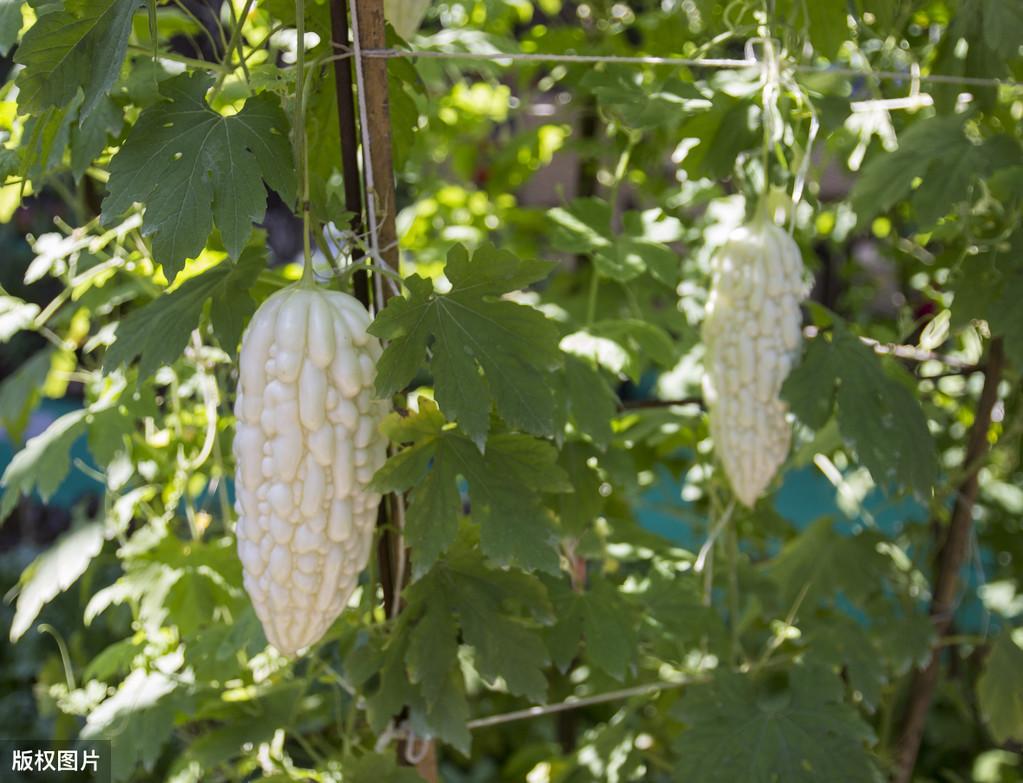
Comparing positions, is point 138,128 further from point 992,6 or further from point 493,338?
point 992,6

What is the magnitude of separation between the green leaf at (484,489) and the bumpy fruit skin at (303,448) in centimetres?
5

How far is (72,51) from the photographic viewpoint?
2.68ft

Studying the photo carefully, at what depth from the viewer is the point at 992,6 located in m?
1.14

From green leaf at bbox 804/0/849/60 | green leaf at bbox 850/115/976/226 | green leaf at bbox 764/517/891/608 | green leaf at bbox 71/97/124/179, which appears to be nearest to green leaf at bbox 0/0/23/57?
green leaf at bbox 71/97/124/179

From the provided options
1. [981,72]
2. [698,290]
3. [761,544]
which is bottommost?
[761,544]

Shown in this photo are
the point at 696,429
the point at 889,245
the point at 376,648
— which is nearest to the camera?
the point at 376,648

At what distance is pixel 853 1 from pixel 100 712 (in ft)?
4.14

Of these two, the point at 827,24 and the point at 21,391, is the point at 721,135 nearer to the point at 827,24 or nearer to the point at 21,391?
the point at 827,24

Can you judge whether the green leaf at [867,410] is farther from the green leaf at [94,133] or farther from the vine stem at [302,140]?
the green leaf at [94,133]

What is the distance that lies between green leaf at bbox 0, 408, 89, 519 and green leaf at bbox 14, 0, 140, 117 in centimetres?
66

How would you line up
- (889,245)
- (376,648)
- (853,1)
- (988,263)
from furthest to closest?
(889,245)
(988,263)
(853,1)
(376,648)

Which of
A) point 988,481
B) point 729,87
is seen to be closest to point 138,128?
point 729,87

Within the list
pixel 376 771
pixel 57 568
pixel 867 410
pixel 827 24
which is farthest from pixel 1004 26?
pixel 57 568

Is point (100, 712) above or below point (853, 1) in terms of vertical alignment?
below
